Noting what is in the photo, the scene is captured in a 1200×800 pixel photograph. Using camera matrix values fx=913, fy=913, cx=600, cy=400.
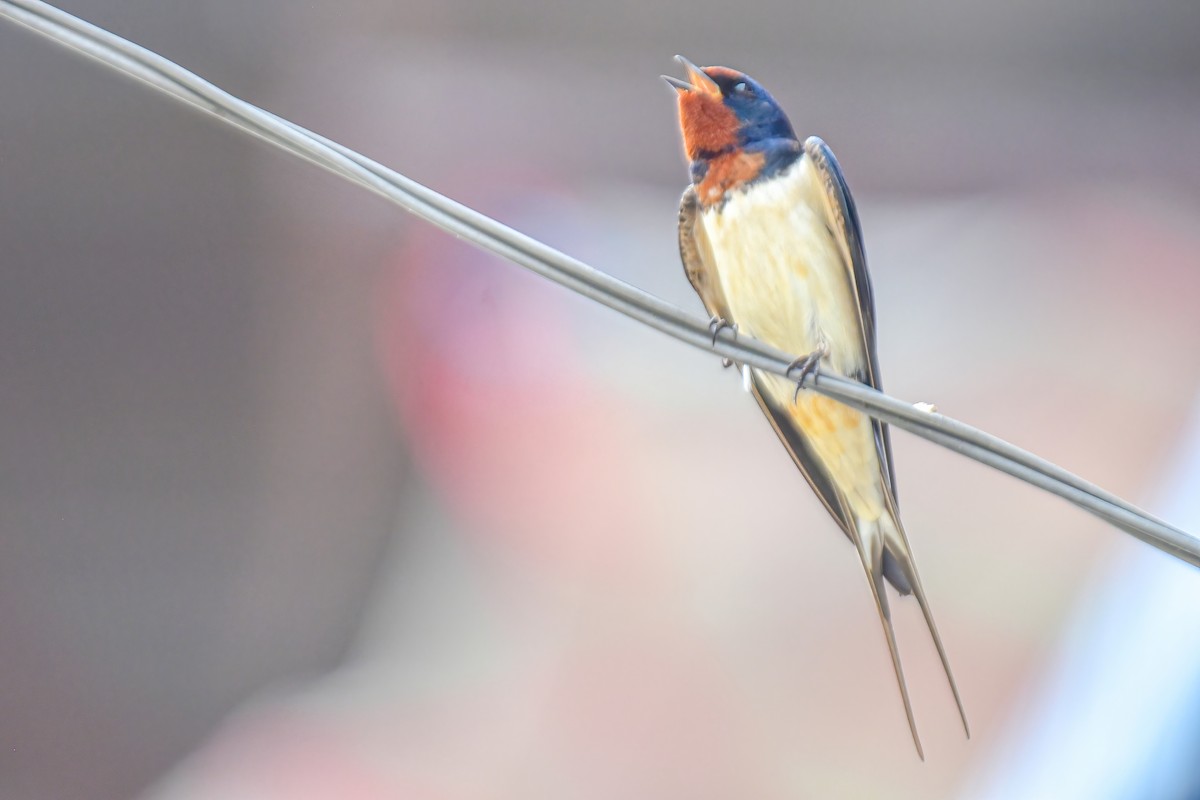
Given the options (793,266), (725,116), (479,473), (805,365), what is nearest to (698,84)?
(725,116)

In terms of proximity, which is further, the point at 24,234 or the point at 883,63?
the point at 883,63

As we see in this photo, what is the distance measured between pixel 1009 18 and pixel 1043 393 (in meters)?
0.51

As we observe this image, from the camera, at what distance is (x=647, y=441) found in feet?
3.67

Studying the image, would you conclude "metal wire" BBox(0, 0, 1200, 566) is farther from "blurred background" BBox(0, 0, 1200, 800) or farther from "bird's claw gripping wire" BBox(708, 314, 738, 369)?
"blurred background" BBox(0, 0, 1200, 800)

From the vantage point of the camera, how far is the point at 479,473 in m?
1.11

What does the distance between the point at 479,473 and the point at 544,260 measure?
0.55 meters

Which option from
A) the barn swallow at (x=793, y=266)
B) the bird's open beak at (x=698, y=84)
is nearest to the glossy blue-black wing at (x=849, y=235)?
the barn swallow at (x=793, y=266)

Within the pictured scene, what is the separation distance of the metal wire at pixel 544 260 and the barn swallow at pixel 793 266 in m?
0.23

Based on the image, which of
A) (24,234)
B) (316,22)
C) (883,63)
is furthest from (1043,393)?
(24,234)

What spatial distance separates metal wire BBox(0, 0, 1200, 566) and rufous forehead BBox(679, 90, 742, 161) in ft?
1.10

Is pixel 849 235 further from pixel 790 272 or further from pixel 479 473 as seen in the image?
pixel 479 473

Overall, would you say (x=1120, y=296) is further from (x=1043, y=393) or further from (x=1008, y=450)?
(x=1008, y=450)

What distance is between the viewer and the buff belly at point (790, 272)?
0.88 metres

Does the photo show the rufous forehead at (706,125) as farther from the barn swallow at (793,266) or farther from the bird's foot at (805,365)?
the bird's foot at (805,365)
